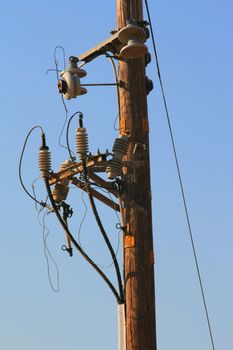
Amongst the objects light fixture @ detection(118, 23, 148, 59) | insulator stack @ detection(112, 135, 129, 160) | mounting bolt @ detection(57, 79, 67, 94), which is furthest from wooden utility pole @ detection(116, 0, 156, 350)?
mounting bolt @ detection(57, 79, 67, 94)

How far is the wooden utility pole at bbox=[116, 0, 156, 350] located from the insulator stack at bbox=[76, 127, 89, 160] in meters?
0.48

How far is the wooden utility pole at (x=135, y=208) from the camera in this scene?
10477 mm

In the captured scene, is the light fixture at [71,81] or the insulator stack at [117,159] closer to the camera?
the insulator stack at [117,159]

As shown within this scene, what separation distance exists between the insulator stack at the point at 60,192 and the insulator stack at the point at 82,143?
73cm

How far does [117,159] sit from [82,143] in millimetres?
460

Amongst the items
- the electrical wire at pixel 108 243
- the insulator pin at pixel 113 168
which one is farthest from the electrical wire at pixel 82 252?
the insulator pin at pixel 113 168

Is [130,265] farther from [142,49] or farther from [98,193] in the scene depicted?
[142,49]

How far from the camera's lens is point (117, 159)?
10.6 meters

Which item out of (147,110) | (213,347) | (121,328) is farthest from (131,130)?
(213,347)

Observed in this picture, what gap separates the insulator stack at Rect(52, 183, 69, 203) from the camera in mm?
11391

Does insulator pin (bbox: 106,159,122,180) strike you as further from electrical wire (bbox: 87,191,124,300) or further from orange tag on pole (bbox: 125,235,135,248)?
orange tag on pole (bbox: 125,235,135,248)

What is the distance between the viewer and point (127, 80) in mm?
11312

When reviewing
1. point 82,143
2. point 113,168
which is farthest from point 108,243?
point 82,143

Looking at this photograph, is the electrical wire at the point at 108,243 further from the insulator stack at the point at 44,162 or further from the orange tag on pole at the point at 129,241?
the insulator stack at the point at 44,162
